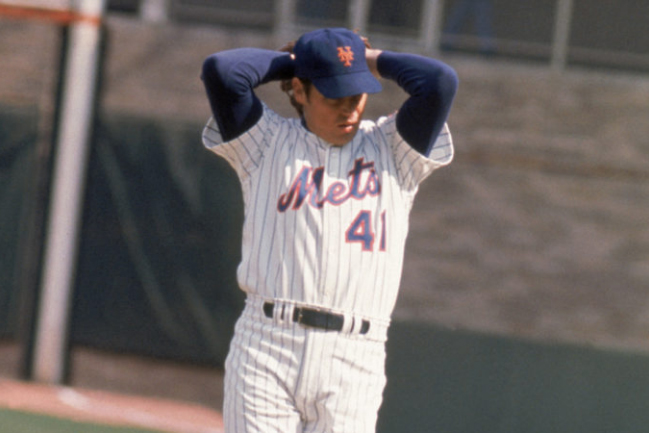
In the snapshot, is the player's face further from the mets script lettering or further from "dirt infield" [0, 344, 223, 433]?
"dirt infield" [0, 344, 223, 433]

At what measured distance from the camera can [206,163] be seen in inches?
328

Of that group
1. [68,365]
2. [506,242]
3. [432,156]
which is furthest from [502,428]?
[432,156]

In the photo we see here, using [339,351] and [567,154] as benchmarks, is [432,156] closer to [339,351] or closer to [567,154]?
[339,351]

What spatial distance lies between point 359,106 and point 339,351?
70 centimetres

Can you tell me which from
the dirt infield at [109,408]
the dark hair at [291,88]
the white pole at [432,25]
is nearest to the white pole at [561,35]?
the white pole at [432,25]

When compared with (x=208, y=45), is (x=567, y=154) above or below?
below

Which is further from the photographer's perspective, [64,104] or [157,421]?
[64,104]

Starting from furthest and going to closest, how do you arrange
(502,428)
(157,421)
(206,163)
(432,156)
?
(206,163) → (157,421) → (502,428) → (432,156)

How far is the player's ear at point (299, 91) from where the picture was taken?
3.05m

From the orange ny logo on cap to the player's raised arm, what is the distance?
6.5 inches

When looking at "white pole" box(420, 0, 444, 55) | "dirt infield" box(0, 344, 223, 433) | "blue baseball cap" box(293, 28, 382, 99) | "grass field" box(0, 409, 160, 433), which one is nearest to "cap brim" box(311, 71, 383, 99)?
"blue baseball cap" box(293, 28, 382, 99)

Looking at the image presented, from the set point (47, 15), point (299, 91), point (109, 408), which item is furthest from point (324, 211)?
point (47, 15)

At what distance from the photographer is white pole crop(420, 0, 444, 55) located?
8344 mm

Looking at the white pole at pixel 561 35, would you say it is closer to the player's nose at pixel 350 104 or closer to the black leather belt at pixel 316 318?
the player's nose at pixel 350 104
